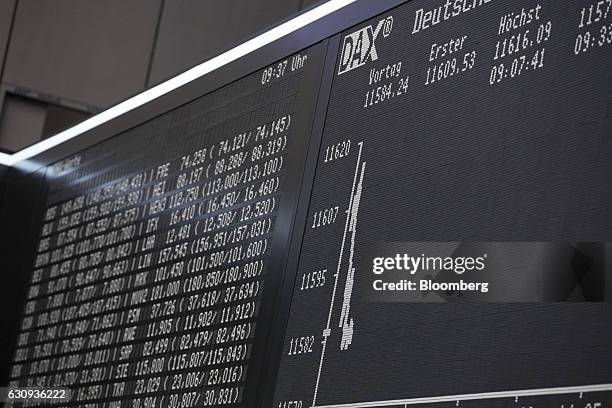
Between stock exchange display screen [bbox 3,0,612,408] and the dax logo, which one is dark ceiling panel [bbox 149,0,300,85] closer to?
stock exchange display screen [bbox 3,0,612,408]

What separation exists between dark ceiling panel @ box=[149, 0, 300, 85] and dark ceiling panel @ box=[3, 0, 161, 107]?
0.23ft

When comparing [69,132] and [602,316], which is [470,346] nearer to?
[602,316]

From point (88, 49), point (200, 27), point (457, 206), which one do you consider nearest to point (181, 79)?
point (457, 206)

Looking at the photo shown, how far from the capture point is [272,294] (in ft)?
8.50

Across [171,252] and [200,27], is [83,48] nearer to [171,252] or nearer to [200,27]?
[200,27]

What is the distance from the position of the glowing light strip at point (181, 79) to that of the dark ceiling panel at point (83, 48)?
1.21 meters

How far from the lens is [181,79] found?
11.0 feet

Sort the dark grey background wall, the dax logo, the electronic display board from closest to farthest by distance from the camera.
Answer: the dax logo → the electronic display board → the dark grey background wall

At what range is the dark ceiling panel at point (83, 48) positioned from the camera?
539 centimetres

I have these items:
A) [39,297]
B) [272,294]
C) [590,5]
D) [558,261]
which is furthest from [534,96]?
[39,297]

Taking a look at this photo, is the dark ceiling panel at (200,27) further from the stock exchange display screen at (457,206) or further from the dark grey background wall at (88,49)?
the stock exchange display screen at (457,206)

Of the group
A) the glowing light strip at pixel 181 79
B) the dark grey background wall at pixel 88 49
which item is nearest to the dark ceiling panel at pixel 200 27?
the dark grey background wall at pixel 88 49

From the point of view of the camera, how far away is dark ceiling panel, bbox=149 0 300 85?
5688 millimetres

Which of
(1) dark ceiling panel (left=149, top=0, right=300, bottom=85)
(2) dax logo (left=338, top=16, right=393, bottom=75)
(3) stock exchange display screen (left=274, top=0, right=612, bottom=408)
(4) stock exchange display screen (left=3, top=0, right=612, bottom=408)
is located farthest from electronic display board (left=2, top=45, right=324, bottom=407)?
(1) dark ceiling panel (left=149, top=0, right=300, bottom=85)
